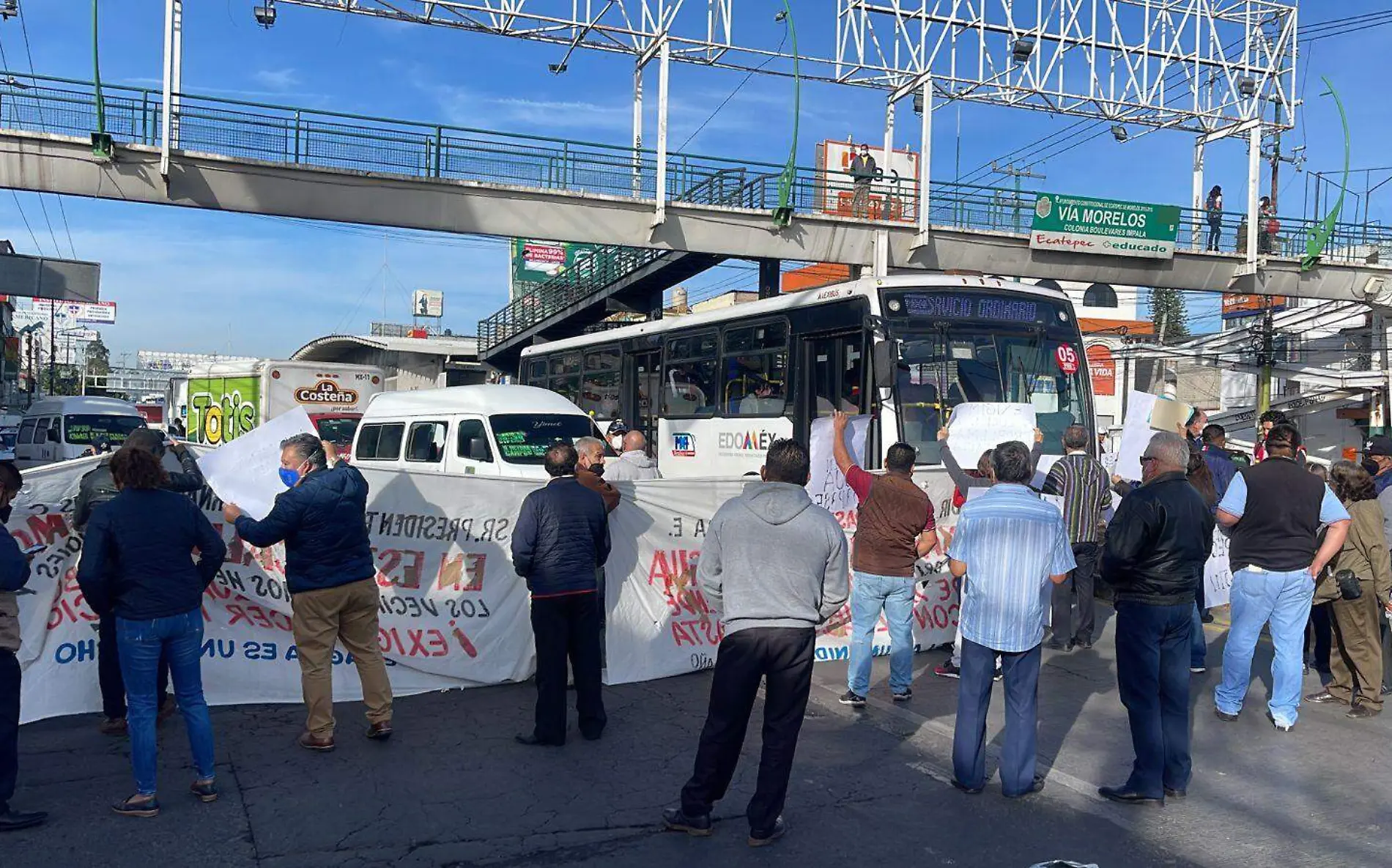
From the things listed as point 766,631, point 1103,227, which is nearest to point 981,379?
point 766,631

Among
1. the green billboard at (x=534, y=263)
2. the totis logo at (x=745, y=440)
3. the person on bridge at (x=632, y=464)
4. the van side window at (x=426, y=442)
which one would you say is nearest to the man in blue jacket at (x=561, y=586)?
the person on bridge at (x=632, y=464)

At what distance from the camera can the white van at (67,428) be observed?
2303 cm

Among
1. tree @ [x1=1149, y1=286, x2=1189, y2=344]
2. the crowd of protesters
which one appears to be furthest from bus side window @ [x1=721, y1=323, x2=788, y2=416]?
tree @ [x1=1149, y1=286, x2=1189, y2=344]

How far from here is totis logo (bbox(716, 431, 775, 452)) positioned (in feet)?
47.2

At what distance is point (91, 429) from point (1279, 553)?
78.3ft

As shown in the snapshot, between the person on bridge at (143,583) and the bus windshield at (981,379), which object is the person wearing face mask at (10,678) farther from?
the bus windshield at (981,379)

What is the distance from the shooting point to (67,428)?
909 inches

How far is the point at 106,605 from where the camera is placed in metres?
5.12

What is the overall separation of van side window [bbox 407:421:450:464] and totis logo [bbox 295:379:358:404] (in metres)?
12.0

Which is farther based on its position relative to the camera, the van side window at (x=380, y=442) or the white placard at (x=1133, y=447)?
the van side window at (x=380, y=442)

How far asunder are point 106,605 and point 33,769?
136 centimetres

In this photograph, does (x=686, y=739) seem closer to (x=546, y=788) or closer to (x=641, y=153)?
(x=546, y=788)

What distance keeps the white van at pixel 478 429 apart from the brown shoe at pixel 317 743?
20.2 feet

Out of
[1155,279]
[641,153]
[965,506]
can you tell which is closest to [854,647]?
[965,506]
